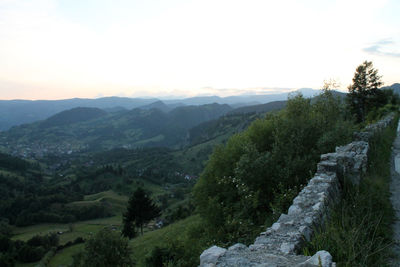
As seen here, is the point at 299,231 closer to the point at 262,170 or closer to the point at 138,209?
the point at 262,170

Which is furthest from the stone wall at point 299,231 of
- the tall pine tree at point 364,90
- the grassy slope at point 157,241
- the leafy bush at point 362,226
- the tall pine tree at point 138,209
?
the tall pine tree at point 138,209

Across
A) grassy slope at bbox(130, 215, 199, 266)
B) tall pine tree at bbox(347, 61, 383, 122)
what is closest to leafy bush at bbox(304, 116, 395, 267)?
grassy slope at bbox(130, 215, 199, 266)

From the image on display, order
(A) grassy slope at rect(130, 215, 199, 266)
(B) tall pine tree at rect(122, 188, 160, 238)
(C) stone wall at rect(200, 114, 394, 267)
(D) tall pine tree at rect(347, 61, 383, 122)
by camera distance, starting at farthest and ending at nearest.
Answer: (B) tall pine tree at rect(122, 188, 160, 238) → (D) tall pine tree at rect(347, 61, 383, 122) → (A) grassy slope at rect(130, 215, 199, 266) → (C) stone wall at rect(200, 114, 394, 267)

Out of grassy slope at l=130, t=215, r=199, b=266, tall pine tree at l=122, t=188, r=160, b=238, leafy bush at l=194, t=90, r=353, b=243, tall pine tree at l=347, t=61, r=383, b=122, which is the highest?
tall pine tree at l=347, t=61, r=383, b=122

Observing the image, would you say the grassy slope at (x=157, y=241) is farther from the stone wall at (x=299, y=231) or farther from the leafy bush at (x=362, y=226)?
the leafy bush at (x=362, y=226)

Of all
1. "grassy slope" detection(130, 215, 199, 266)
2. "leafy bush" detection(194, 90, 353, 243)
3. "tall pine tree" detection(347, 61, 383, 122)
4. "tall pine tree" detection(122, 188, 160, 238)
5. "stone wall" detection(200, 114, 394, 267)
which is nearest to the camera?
"stone wall" detection(200, 114, 394, 267)

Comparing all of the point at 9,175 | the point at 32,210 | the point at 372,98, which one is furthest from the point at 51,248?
the point at 9,175

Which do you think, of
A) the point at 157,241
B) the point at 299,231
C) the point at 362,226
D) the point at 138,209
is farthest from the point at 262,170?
the point at 138,209

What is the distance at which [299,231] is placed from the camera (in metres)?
5.36

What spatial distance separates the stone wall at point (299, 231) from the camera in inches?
168

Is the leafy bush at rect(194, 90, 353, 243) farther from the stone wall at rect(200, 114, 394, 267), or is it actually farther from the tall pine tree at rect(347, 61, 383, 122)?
the tall pine tree at rect(347, 61, 383, 122)

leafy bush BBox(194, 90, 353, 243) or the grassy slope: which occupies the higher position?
leafy bush BBox(194, 90, 353, 243)

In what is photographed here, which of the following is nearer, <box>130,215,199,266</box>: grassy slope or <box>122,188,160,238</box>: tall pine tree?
<box>130,215,199,266</box>: grassy slope

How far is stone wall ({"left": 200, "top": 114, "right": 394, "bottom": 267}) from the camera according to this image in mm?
4264
